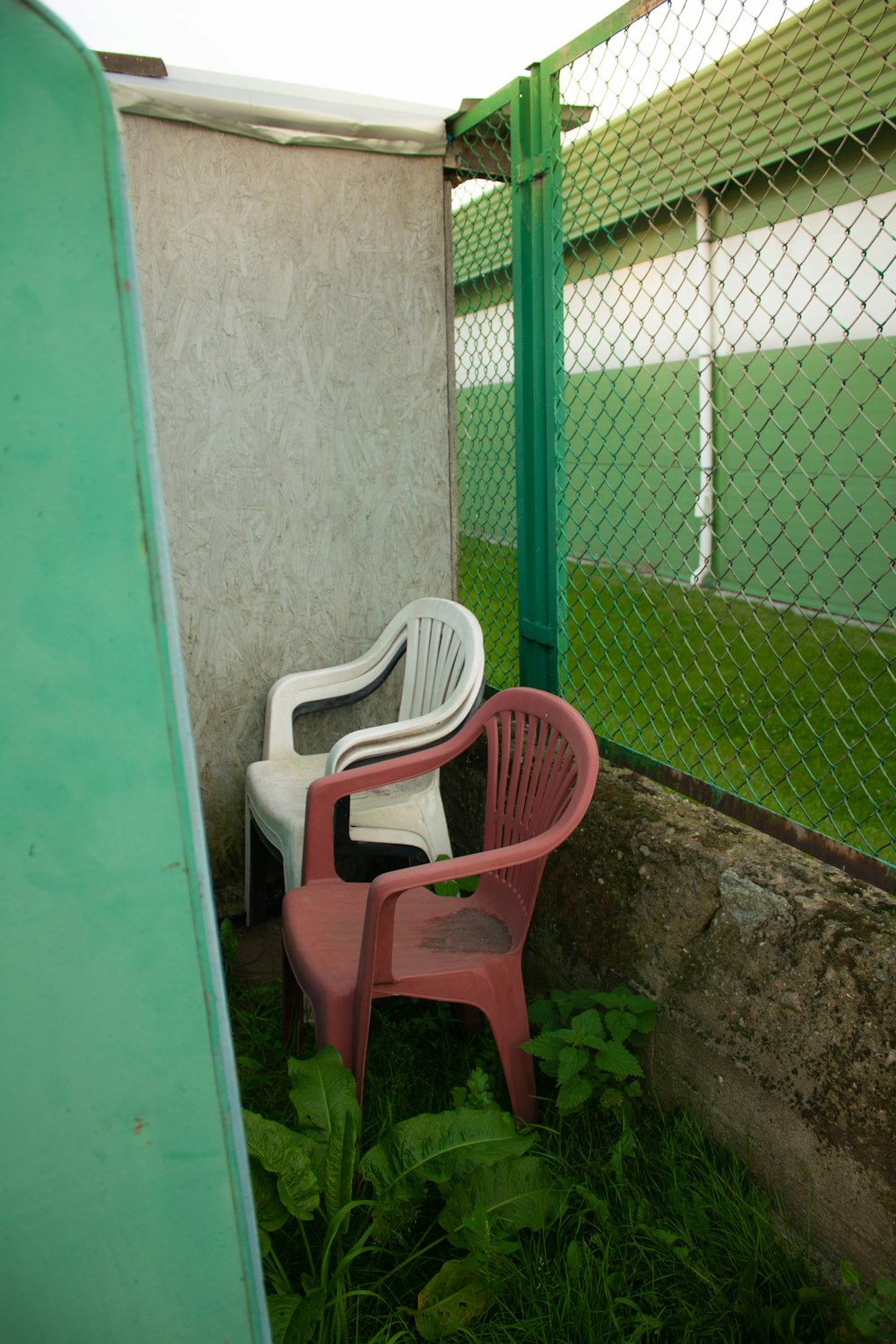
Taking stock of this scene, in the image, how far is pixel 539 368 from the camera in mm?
2912

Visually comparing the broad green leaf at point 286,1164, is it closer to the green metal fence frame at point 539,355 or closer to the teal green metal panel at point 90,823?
the teal green metal panel at point 90,823

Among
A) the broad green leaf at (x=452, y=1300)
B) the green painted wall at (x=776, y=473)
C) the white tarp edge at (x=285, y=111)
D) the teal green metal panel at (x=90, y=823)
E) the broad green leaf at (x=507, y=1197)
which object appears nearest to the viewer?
the teal green metal panel at (x=90, y=823)

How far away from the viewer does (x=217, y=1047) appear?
1041 mm

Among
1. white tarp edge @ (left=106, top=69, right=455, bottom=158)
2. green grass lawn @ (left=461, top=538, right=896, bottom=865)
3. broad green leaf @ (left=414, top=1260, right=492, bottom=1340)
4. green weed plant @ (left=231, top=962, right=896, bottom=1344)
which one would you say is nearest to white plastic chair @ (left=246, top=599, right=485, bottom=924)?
green grass lawn @ (left=461, top=538, right=896, bottom=865)

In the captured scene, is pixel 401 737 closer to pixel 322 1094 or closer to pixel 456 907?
pixel 456 907

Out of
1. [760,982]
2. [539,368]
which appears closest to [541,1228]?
[760,982]

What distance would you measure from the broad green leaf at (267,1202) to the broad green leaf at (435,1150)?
176 millimetres

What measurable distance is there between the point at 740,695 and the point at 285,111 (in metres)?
3.39

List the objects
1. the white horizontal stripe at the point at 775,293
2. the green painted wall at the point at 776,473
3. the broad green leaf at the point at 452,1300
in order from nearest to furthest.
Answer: the broad green leaf at the point at 452,1300
the white horizontal stripe at the point at 775,293
the green painted wall at the point at 776,473

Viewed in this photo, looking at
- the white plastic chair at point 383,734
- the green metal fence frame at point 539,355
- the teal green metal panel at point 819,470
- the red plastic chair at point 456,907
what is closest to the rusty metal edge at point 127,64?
the green metal fence frame at point 539,355

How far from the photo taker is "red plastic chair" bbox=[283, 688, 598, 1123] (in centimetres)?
204

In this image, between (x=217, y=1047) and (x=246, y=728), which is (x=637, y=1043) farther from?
(x=246, y=728)

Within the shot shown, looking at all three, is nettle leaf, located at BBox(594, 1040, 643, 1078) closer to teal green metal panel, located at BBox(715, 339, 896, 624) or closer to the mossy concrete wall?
the mossy concrete wall

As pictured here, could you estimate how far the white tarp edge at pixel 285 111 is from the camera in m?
2.96
